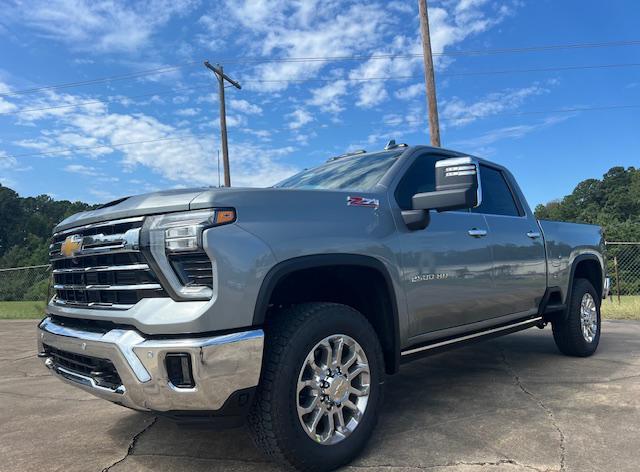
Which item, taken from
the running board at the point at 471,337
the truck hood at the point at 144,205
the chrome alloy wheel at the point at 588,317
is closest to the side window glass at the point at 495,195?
the running board at the point at 471,337

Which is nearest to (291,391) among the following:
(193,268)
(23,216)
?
(193,268)

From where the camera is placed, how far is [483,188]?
4.62 metres

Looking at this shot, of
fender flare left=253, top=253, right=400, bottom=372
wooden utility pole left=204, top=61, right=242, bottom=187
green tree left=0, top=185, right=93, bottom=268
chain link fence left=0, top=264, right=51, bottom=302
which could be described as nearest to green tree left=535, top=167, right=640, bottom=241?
wooden utility pole left=204, top=61, right=242, bottom=187

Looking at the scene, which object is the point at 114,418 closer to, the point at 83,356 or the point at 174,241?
the point at 83,356

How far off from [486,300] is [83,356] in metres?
2.91

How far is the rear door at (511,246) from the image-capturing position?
425 centimetres

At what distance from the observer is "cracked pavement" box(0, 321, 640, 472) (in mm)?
2955

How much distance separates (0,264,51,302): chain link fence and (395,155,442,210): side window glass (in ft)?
44.8

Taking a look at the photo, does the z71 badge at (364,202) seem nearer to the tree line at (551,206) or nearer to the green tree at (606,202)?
the green tree at (606,202)

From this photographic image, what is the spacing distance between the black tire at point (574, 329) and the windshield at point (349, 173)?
2.85 metres

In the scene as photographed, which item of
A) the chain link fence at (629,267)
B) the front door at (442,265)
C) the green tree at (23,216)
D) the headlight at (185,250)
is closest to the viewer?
the headlight at (185,250)

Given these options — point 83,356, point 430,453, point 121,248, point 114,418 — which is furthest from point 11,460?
point 430,453

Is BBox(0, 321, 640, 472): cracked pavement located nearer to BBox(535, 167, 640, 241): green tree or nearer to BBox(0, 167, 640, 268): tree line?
BBox(535, 167, 640, 241): green tree

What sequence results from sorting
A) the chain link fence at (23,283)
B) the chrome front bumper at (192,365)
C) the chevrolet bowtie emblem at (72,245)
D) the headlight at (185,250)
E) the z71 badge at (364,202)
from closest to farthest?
1. the chrome front bumper at (192,365)
2. the headlight at (185,250)
3. the chevrolet bowtie emblem at (72,245)
4. the z71 badge at (364,202)
5. the chain link fence at (23,283)
